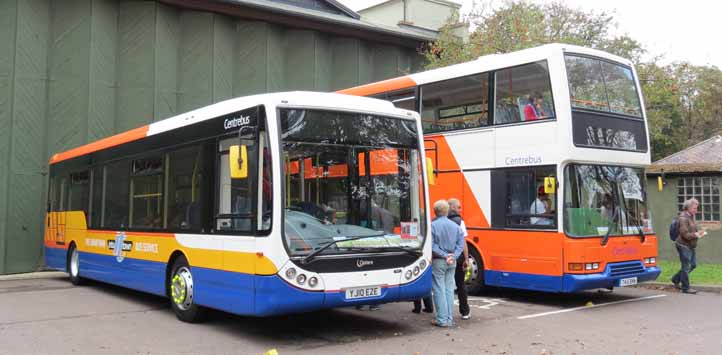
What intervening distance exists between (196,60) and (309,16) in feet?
13.6

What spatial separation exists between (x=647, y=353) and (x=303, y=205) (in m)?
4.28

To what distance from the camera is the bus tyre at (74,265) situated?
14273 mm

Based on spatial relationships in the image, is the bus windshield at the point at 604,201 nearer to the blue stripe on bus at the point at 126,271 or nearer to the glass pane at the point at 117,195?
the blue stripe on bus at the point at 126,271

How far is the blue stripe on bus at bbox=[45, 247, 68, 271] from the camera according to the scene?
15.0m

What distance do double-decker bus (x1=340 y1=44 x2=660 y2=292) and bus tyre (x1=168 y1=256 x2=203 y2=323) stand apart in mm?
4846

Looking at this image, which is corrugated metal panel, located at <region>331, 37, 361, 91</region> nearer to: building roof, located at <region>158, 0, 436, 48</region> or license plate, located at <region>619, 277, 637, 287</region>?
building roof, located at <region>158, 0, 436, 48</region>

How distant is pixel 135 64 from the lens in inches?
761

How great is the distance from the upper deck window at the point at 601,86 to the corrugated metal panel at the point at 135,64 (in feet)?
42.7

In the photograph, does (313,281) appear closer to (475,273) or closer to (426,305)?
(426,305)

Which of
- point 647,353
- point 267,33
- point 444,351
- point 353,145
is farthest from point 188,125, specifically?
point 267,33

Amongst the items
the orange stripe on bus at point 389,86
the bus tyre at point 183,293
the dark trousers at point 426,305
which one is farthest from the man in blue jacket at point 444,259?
the orange stripe on bus at point 389,86

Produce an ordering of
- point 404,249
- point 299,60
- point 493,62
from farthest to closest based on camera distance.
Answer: point 299,60
point 493,62
point 404,249

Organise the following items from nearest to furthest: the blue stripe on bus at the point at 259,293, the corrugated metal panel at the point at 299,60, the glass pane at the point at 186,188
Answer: the blue stripe on bus at the point at 259,293
the glass pane at the point at 186,188
the corrugated metal panel at the point at 299,60

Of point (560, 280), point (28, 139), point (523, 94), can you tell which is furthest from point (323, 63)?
point (560, 280)
